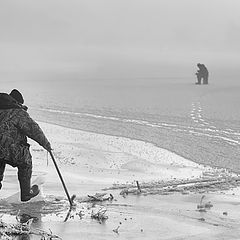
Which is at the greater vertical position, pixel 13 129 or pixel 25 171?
pixel 13 129

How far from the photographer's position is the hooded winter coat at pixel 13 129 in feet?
27.0

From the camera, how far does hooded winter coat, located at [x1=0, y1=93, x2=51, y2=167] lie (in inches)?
324

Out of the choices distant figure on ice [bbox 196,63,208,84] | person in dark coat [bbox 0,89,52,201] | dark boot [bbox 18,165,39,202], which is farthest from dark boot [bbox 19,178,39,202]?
distant figure on ice [bbox 196,63,208,84]

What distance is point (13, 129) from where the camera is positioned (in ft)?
27.0

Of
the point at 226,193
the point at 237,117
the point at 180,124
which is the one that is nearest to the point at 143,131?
the point at 180,124

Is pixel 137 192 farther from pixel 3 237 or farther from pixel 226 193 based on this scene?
pixel 3 237

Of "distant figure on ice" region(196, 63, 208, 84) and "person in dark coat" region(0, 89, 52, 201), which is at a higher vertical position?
"person in dark coat" region(0, 89, 52, 201)


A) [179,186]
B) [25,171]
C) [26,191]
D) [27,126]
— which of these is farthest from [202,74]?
[27,126]

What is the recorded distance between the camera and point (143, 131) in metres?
25.4

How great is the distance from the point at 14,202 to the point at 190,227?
2.90 meters

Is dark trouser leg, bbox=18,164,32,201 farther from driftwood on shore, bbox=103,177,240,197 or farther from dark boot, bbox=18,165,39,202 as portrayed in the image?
driftwood on shore, bbox=103,177,240,197

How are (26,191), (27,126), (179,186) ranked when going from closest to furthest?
(27,126) → (26,191) → (179,186)

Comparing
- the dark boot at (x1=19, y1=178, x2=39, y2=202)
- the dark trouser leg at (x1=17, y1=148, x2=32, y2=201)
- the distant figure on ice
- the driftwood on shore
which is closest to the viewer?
the dark trouser leg at (x1=17, y1=148, x2=32, y2=201)

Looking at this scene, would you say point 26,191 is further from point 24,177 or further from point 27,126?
point 27,126
